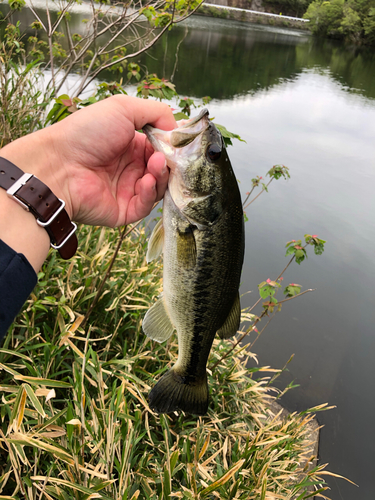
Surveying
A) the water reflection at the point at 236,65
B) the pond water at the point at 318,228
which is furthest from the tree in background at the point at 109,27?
the water reflection at the point at 236,65

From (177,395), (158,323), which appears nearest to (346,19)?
(158,323)

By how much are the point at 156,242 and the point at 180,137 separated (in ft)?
1.96

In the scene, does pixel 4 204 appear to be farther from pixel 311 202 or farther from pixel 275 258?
pixel 311 202

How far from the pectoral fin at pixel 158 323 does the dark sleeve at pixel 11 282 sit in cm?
70

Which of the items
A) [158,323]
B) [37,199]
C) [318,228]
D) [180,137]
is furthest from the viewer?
[318,228]

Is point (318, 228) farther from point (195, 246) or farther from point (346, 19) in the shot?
point (346, 19)

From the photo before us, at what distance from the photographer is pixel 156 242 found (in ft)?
6.25

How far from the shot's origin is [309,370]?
515 centimetres

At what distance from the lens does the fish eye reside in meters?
1.69

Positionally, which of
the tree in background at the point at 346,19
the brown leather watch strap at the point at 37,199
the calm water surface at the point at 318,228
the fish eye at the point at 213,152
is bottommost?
the calm water surface at the point at 318,228

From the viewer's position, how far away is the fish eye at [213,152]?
1.69 meters

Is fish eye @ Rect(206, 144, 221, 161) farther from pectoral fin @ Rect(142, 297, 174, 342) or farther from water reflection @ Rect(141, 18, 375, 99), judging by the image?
water reflection @ Rect(141, 18, 375, 99)

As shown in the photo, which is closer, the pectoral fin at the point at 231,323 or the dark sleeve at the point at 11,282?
the dark sleeve at the point at 11,282

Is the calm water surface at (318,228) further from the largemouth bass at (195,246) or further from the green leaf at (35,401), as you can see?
the green leaf at (35,401)
